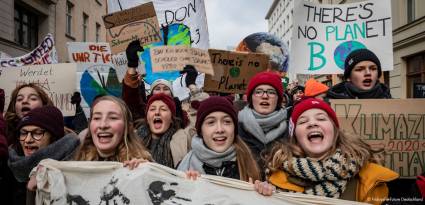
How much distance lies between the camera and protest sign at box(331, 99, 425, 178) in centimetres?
274

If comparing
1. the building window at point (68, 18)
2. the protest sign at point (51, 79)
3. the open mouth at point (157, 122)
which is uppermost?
the building window at point (68, 18)

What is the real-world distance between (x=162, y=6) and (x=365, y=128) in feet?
15.8

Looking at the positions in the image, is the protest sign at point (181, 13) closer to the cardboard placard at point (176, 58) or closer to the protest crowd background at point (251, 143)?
the cardboard placard at point (176, 58)

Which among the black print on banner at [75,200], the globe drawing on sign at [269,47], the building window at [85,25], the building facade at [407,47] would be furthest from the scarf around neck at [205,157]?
the building window at [85,25]

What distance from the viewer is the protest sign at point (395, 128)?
274 cm

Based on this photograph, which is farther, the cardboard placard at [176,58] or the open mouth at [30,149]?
the cardboard placard at [176,58]

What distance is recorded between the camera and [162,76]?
620 cm

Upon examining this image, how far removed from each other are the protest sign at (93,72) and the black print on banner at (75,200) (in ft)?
10.2

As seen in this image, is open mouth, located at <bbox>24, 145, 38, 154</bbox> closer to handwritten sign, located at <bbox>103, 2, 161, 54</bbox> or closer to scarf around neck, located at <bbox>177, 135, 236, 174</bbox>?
scarf around neck, located at <bbox>177, 135, 236, 174</bbox>

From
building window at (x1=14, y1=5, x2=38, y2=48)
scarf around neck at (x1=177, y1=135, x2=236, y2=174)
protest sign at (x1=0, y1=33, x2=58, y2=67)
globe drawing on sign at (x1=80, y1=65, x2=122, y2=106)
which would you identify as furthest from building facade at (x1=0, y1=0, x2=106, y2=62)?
scarf around neck at (x1=177, y1=135, x2=236, y2=174)

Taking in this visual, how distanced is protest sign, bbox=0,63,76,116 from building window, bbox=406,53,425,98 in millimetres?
11014

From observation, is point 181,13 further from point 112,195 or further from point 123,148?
point 112,195

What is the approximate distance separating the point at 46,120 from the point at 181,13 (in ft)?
15.4

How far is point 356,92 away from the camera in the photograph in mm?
3229
